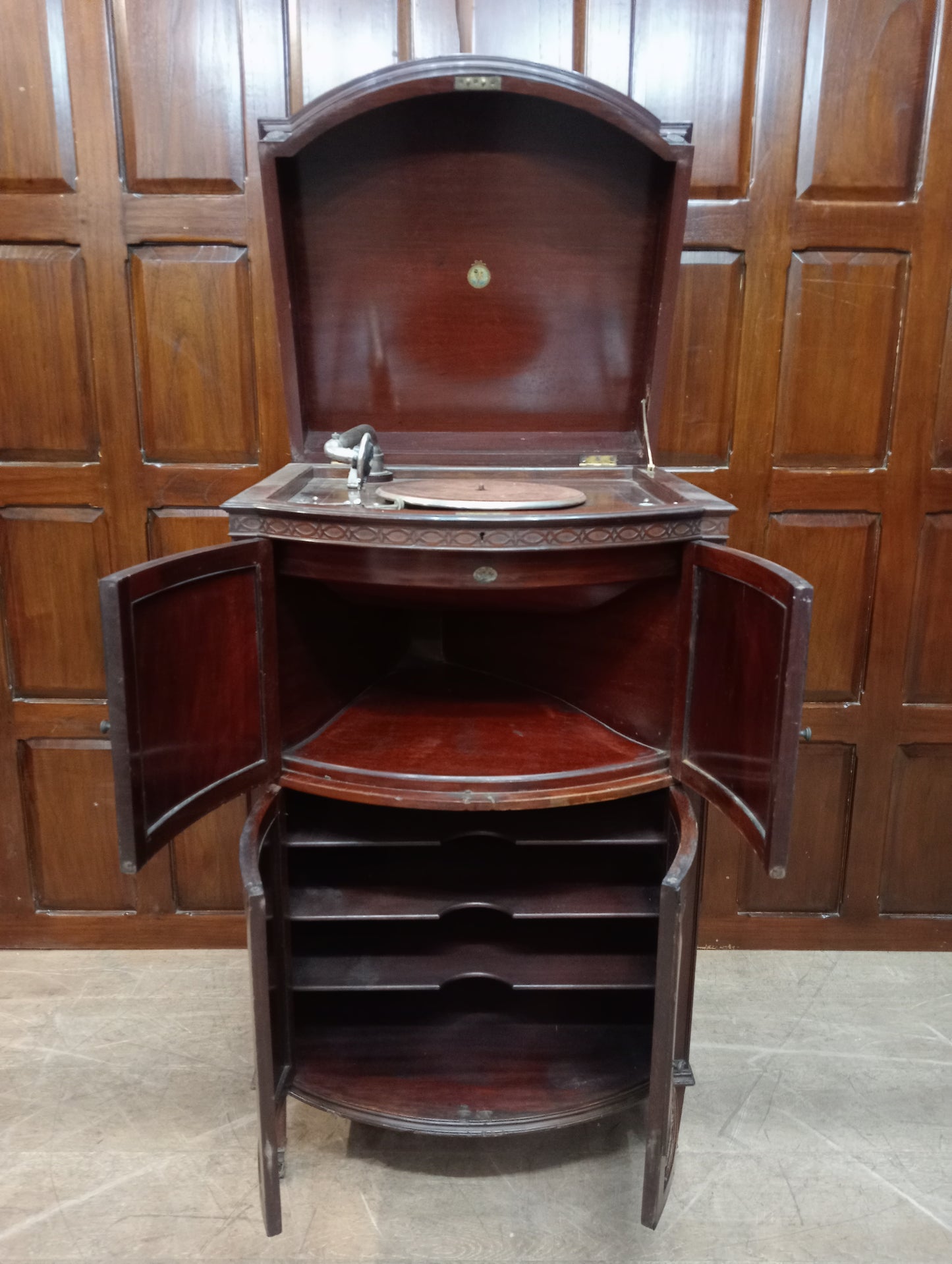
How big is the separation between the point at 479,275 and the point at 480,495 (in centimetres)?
53

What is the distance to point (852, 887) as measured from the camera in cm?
238

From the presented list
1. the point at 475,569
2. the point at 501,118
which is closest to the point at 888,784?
the point at 475,569

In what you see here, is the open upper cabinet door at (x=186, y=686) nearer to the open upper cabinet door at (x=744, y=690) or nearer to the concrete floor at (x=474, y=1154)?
the open upper cabinet door at (x=744, y=690)

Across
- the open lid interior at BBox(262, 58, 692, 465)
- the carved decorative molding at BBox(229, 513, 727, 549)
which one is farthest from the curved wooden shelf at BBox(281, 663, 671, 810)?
the open lid interior at BBox(262, 58, 692, 465)

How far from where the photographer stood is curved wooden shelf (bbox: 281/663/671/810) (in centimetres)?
145

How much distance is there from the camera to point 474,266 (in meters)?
1.77

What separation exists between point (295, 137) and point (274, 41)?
1.96 ft

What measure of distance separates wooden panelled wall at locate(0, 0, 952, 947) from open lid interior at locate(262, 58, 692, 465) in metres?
0.36

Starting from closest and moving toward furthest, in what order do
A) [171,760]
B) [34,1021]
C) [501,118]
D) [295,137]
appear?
[171,760], [295,137], [501,118], [34,1021]

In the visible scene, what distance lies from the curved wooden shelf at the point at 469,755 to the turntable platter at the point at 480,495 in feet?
1.33

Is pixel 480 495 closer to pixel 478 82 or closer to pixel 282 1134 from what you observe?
pixel 478 82

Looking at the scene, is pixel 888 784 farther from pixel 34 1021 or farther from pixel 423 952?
pixel 34 1021

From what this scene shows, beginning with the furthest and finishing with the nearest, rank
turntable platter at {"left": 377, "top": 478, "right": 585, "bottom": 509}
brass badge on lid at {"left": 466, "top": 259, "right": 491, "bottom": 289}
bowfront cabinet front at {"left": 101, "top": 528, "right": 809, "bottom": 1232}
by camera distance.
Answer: brass badge on lid at {"left": 466, "top": 259, "right": 491, "bottom": 289}
turntable platter at {"left": 377, "top": 478, "right": 585, "bottom": 509}
bowfront cabinet front at {"left": 101, "top": 528, "right": 809, "bottom": 1232}

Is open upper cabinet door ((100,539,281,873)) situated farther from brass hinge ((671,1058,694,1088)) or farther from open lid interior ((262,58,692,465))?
brass hinge ((671,1058,694,1088))
